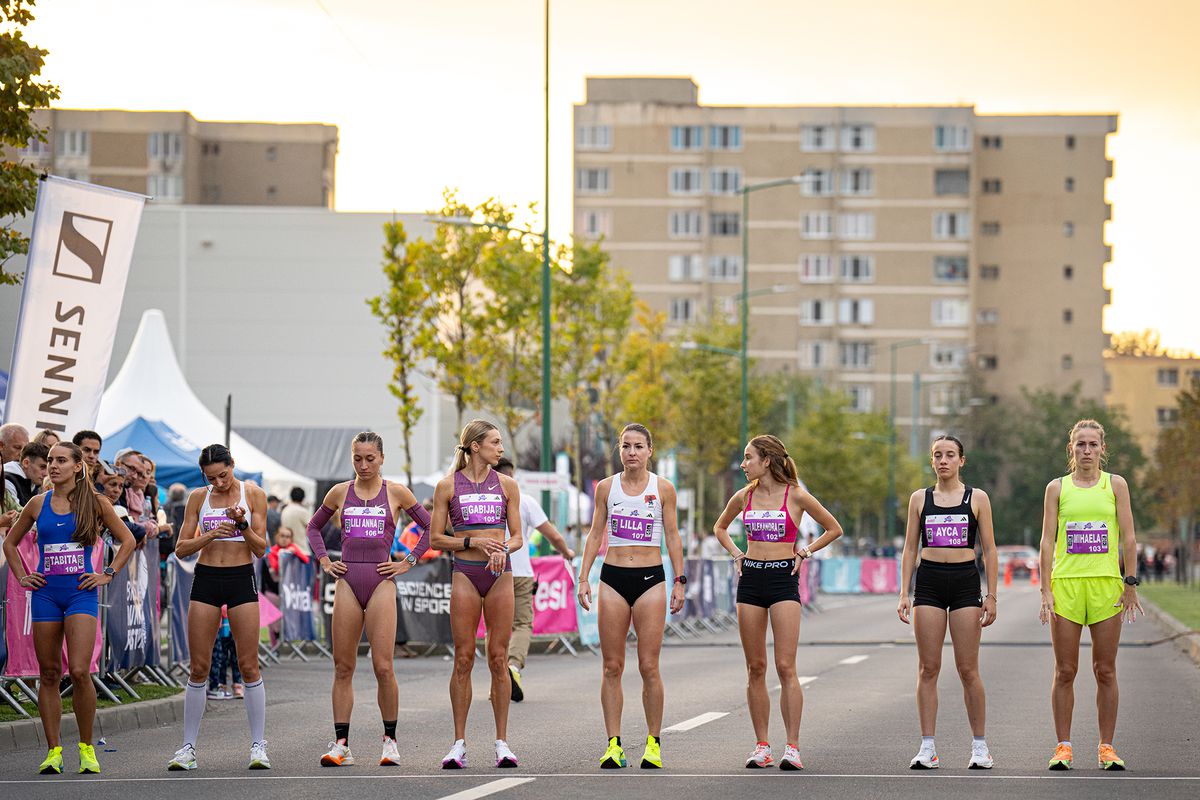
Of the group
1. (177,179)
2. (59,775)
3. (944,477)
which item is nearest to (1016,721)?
(944,477)

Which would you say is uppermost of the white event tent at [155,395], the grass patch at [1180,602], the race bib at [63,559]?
the white event tent at [155,395]

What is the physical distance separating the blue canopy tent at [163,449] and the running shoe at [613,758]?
17188 mm

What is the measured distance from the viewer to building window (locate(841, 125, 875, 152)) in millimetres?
107188

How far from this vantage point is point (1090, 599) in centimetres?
1046

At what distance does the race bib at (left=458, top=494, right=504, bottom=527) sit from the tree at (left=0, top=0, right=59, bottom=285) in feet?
25.3

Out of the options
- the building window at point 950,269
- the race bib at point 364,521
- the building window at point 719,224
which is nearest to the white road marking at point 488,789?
the race bib at point 364,521

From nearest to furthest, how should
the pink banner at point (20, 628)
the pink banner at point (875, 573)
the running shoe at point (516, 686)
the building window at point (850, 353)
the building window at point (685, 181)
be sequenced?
the pink banner at point (20, 628), the running shoe at point (516, 686), the pink banner at point (875, 573), the building window at point (685, 181), the building window at point (850, 353)

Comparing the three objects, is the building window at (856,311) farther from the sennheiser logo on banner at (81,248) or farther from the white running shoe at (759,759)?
the white running shoe at (759,759)

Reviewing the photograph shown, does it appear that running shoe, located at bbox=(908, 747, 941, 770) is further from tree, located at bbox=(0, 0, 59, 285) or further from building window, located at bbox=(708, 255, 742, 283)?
building window, located at bbox=(708, 255, 742, 283)

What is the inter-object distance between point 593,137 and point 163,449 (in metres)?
80.5

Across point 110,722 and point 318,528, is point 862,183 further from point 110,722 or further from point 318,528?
point 318,528

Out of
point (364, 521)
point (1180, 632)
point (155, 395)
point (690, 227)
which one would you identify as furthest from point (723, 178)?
point (364, 521)

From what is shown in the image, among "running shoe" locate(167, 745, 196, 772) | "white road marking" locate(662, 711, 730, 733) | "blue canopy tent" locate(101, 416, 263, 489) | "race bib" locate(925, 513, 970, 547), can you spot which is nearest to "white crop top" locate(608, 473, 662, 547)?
"race bib" locate(925, 513, 970, 547)

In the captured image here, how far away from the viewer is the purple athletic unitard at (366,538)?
35.3ft
